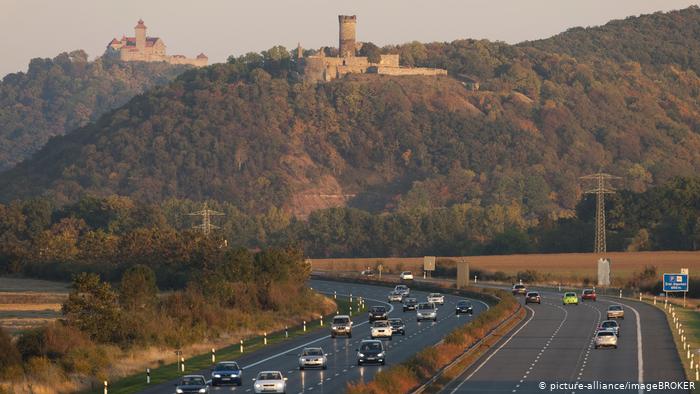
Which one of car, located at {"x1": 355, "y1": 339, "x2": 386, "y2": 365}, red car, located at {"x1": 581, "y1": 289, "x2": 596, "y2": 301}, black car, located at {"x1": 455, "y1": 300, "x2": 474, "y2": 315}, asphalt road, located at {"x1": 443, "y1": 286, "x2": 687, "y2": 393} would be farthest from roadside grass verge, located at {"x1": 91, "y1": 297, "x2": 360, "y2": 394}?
red car, located at {"x1": 581, "y1": 289, "x2": 596, "y2": 301}

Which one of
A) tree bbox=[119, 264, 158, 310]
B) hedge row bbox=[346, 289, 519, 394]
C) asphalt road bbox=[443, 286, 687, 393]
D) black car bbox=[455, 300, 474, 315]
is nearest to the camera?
hedge row bbox=[346, 289, 519, 394]

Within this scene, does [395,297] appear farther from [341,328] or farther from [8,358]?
[8,358]

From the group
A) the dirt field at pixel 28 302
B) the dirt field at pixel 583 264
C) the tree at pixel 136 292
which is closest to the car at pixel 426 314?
the tree at pixel 136 292

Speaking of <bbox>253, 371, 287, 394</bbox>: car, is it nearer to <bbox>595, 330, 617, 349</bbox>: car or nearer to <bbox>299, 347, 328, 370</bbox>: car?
<bbox>299, 347, 328, 370</bbox>: car

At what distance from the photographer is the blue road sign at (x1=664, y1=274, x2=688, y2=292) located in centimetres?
11814

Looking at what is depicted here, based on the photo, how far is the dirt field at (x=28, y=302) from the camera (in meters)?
92.7

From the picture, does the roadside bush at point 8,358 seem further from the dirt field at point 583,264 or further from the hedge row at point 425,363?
the dirt field at point 583,264

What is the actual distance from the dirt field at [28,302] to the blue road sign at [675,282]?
4626cm

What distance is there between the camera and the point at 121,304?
9169 centimetres

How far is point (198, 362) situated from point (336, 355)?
264 inches

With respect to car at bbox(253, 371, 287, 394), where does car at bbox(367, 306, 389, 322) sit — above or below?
below

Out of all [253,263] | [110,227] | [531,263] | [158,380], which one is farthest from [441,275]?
[158,380]

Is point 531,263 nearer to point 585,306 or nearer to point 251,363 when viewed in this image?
point 585,306

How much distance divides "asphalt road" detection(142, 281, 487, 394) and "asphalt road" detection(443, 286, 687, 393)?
173 inches
